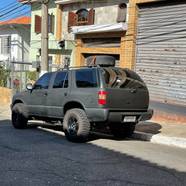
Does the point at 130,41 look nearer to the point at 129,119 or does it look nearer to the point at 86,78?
the point at 86,78

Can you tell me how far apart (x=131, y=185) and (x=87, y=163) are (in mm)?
1705

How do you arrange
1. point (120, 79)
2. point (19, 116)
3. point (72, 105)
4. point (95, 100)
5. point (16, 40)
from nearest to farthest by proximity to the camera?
point (95, 100) → point (120, 79) → point (72, 105) → point (19, 116) → point (16, 40)

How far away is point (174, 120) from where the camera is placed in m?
15.7

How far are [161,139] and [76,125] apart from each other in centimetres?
221

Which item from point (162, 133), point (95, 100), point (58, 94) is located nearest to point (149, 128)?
point (162, 133)

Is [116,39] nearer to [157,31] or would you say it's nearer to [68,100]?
[157,31]

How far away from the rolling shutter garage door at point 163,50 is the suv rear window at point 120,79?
188 inches

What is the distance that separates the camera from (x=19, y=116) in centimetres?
1369

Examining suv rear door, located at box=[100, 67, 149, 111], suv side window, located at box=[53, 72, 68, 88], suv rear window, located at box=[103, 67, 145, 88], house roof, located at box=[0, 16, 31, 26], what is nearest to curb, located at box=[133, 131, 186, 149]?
suv rear door, located at box=[100, 67, 149, 111]

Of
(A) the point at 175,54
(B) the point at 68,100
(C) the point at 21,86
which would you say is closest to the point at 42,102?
(B) the point at 68,100

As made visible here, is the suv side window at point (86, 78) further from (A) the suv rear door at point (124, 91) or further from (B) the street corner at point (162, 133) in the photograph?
(B) the street corner at point (162, 133)

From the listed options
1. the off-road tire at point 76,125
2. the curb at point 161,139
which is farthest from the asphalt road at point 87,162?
the curb at point 161,139

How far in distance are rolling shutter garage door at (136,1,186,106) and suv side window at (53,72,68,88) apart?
17.1ft

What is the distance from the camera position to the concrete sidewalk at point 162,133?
11.3 m
